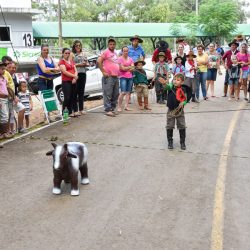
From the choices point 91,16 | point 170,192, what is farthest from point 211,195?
point 91,16

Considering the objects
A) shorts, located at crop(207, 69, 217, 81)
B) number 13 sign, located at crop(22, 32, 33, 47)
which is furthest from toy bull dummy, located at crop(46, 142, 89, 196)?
number 13 sign, located at crop(22, 32, 33, 47)

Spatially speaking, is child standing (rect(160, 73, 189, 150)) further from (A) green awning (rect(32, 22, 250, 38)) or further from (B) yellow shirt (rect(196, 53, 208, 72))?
(A) green awning (rect(32, 22, 250, 38))

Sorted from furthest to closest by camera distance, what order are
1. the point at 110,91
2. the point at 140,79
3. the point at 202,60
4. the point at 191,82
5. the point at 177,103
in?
the point at 202,60
the point at 191,82
the point at 140,79
the point at 110,91
the point at 177,103

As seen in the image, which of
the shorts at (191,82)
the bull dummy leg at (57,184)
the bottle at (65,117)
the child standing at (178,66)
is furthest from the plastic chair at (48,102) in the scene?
the bull dummy leg at (57,184)

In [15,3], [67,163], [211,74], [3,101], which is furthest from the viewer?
[15,3]

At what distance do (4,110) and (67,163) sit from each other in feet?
11.3

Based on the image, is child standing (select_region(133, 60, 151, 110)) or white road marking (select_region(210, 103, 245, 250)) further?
child standing (select_region(133, 60, 151, 110))

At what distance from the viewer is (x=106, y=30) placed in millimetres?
31375

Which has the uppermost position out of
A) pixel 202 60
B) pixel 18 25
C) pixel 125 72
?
pixel 18 25

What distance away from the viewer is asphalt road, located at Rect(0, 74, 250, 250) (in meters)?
4.30

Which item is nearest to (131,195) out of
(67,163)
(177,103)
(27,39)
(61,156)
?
(67,163)

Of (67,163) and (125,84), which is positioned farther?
(125,84)

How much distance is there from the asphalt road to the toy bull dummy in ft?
0.56

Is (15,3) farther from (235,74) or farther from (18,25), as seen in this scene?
(235,74)
